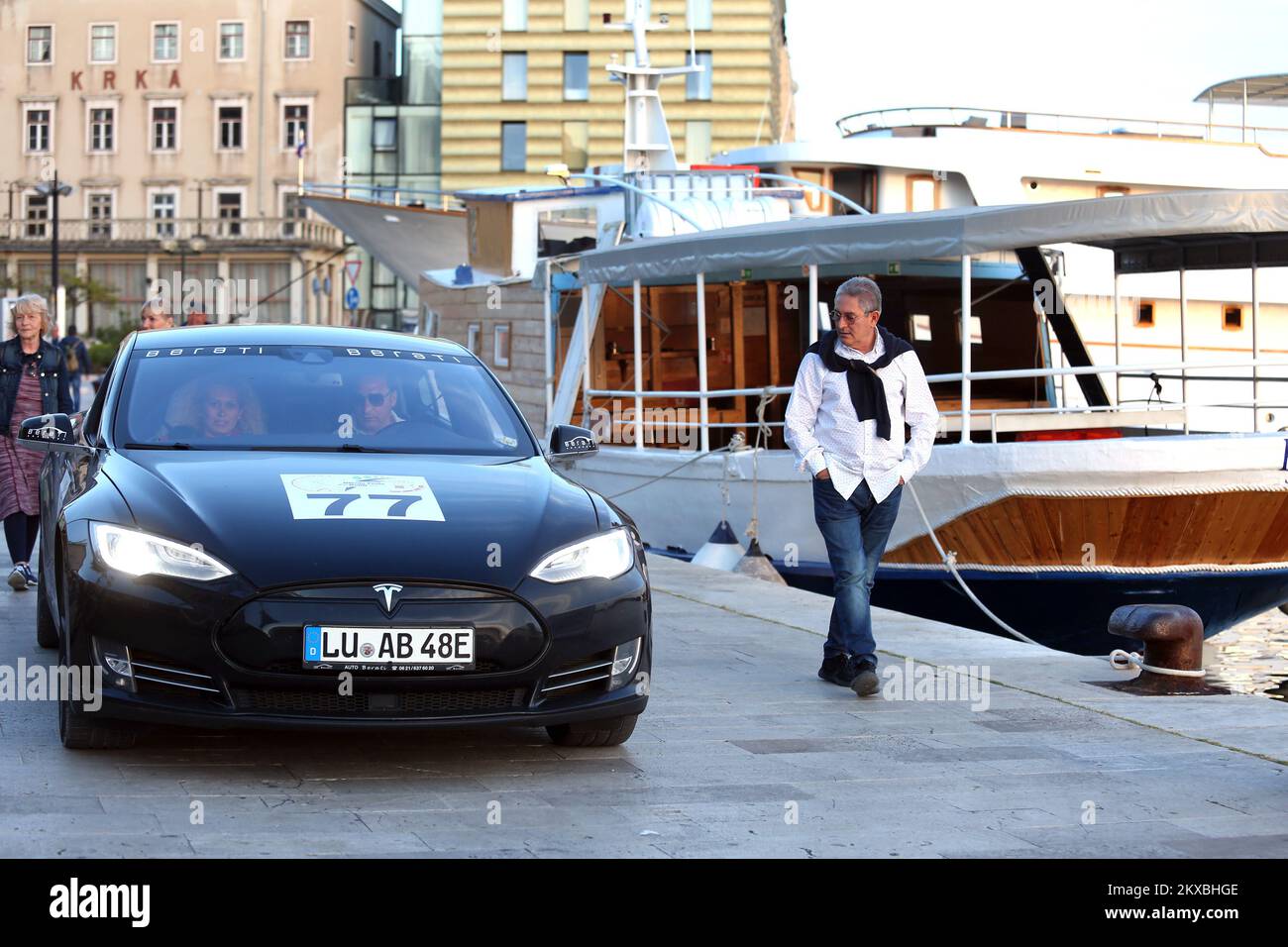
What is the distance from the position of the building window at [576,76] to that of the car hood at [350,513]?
56075mm

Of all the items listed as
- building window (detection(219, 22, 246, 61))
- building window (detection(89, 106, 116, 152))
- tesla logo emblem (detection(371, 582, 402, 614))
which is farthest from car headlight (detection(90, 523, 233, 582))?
building window (detection(89, 106, 116, 152))

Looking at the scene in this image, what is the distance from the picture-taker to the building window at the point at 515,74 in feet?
202

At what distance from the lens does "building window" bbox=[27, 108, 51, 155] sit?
7338 centimetres

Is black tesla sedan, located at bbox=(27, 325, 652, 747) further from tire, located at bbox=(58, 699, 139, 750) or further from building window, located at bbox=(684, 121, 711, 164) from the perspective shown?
building window, located at bbox=(684, 121, 711, 164)

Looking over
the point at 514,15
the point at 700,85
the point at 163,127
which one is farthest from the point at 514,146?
the point at 163,127

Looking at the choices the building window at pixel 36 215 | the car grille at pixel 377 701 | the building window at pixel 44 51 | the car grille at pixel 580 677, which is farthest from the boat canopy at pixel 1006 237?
the building window at pixel 36 215

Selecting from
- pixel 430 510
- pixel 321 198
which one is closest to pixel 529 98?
pixel 321 198

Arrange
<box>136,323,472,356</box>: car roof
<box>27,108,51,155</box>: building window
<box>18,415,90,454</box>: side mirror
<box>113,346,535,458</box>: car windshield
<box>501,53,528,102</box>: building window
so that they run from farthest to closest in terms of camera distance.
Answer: <box>27,108,51,155</box>: building window → <box>501,53,528,102</box>: building window → <box>136,323,472,356</box>: car roof → <box>18,415,90,454</box>: side mirror → <box>113,346,535,458</box>: car windshield

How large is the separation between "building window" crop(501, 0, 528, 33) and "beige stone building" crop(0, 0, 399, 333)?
11.4 meters

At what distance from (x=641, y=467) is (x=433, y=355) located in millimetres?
10014

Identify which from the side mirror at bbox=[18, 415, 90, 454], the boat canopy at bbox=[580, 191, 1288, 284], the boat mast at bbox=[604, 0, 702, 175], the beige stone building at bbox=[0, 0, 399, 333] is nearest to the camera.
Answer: the side mirror at bbox=[18, 415, 90, 454]

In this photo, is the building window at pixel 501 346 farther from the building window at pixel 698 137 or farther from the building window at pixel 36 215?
the building window at pixel 36 215

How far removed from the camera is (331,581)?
604 cm
